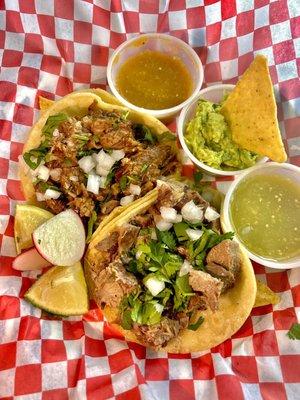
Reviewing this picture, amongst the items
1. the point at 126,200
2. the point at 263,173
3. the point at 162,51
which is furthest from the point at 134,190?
the point at 162,51

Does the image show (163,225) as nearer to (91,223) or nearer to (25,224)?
(91,223)

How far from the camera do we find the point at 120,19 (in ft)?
13.1

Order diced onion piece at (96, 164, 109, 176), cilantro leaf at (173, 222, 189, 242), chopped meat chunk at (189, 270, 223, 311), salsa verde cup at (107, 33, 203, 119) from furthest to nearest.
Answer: salsa verde cup at (107, 33, 203, 119) < diced onion piece at (96, 164, 109, 176) < cilantro leaf at (173, 222, 189, 242) < chopped meat chunk at (189, 270, 223, 311)

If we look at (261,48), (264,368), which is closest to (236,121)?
(261,48)

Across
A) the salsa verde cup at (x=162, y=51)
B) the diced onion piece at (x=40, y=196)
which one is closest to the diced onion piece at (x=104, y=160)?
the diced onion piece at (x=40, y=196)

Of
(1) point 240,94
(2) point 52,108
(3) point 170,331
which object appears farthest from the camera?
(2) point 52,108

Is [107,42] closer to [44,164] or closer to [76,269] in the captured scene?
[44,164]

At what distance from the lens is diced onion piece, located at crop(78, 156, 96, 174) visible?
11.4ft

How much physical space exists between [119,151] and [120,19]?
1181mm

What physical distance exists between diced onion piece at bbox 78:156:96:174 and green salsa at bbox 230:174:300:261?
1030mm

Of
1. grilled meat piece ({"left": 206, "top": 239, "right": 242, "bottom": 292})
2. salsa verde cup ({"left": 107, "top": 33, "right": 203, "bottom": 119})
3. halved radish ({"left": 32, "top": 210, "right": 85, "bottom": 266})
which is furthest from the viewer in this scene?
salsa verde cup ({"left": 107, "top": 33, "right": 203, "bottom": 119})

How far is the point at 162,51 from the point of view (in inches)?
161

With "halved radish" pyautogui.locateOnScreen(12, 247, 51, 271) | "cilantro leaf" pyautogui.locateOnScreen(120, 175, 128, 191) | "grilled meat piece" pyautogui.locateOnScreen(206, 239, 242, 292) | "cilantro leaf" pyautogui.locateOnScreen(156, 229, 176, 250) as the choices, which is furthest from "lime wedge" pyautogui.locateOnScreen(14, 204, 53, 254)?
"grilled meat piece" pyautogui.locateOnScreen(206, 239, 242, 292)

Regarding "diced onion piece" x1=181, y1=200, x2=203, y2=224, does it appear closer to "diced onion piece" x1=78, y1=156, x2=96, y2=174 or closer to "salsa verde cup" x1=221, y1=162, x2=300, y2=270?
"salsa verde cup" x1=221, y1=162, x2=300, y2=270
